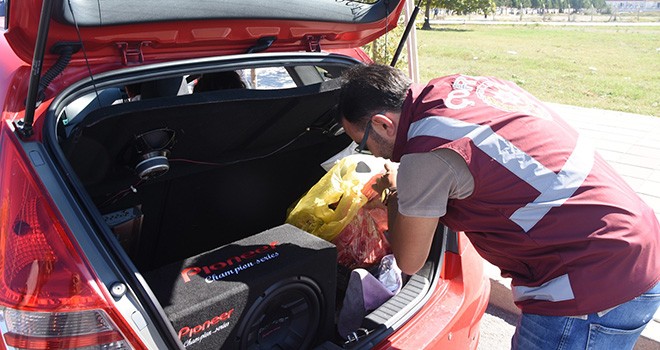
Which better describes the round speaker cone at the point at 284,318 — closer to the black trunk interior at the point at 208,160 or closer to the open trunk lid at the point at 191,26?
the black trunk interior at the point at 208,160

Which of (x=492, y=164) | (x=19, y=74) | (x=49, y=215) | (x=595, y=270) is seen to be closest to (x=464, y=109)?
(x=492, y=164)

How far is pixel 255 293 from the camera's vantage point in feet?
5.49

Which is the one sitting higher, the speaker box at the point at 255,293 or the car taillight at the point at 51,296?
the car taillight at the point at 51,296

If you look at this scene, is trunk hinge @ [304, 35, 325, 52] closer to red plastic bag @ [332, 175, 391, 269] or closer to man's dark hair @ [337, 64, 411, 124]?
man's dark hair @ [337, 64, 411, 124]

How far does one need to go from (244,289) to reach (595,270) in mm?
1013

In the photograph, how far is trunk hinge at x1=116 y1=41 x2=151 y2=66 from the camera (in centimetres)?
177

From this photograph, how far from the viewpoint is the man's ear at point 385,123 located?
1.75 meters

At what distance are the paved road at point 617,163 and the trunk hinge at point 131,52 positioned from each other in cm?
236

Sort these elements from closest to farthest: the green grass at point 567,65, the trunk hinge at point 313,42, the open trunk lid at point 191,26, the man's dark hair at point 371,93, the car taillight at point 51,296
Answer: the car taillight at point 51,296
the open trunk lid at point 191,26
the man's dark hair at point 371,93
the trunk hinge at point 313,42
the green grass at point 567,65

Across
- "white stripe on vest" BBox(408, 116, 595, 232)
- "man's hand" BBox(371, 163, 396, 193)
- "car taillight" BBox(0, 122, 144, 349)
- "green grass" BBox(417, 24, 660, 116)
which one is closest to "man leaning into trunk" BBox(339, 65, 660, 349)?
"white stripe on vest" BBox(408, 116, 595, 232)

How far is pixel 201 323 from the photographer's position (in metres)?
1.56

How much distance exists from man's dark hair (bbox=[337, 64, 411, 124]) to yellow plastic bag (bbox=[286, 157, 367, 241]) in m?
0.62

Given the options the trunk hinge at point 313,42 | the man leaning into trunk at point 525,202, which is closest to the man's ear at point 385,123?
the man leaning into trunk at point 525,202

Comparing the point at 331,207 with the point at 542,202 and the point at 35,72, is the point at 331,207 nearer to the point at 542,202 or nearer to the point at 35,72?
the point at 542,202
